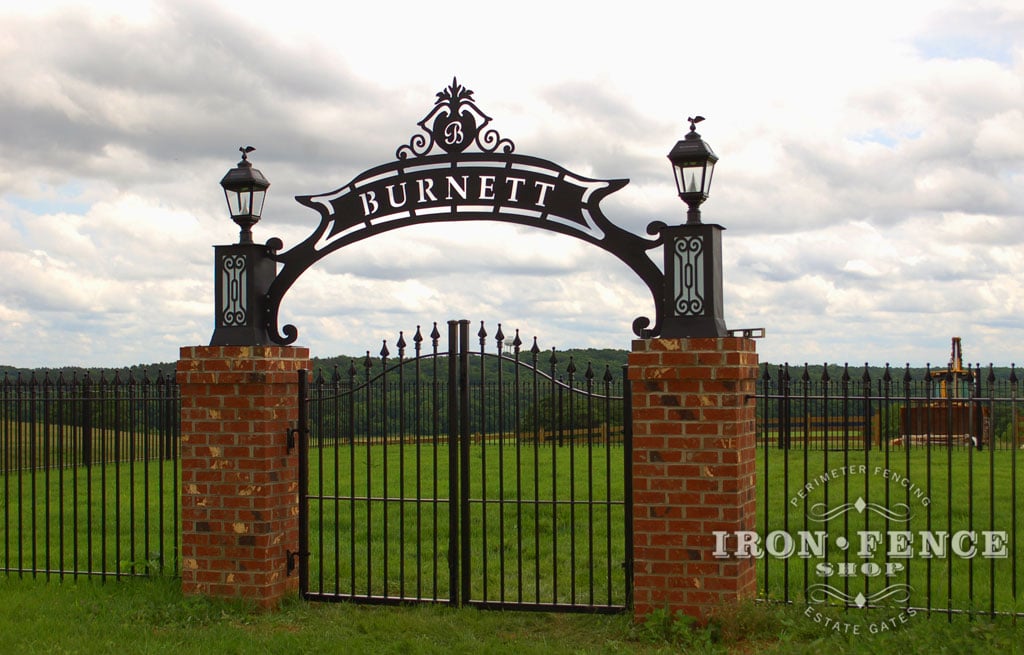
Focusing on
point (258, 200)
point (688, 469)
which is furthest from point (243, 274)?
point (688, 469)

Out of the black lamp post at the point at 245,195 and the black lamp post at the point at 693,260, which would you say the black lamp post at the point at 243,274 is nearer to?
the black lamp post at the point at 245,195

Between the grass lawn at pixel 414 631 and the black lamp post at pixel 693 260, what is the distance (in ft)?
6.36

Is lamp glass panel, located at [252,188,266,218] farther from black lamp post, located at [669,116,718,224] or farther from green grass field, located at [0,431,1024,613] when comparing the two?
black lamp post, located at [669,116,718,224]

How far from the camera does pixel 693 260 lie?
6500 mm

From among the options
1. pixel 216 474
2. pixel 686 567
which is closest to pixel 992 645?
pixel 686 567

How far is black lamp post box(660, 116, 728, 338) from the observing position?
253 inches

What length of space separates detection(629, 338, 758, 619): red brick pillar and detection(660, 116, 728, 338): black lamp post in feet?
0.57

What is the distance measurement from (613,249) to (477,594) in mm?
3111

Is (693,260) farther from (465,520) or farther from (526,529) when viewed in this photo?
(526,529)

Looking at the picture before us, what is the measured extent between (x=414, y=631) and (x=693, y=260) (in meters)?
3.26

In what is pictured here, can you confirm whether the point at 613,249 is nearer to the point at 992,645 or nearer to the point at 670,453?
the point at 670,453

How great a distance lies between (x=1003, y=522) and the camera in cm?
952

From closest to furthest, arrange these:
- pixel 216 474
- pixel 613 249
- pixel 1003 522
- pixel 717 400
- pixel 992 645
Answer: pixel 992 645 < pixel 717 400 < pixel 613 249 < pixel 216 474 < pixel 1003 522

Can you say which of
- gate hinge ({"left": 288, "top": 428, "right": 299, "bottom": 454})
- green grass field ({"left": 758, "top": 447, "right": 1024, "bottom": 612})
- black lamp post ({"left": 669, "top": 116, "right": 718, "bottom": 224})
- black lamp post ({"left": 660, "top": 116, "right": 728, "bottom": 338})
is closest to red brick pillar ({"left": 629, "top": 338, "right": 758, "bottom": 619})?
black lamp post ({"left": 660, "top": 116, "right": 728, "bottom": 338})
